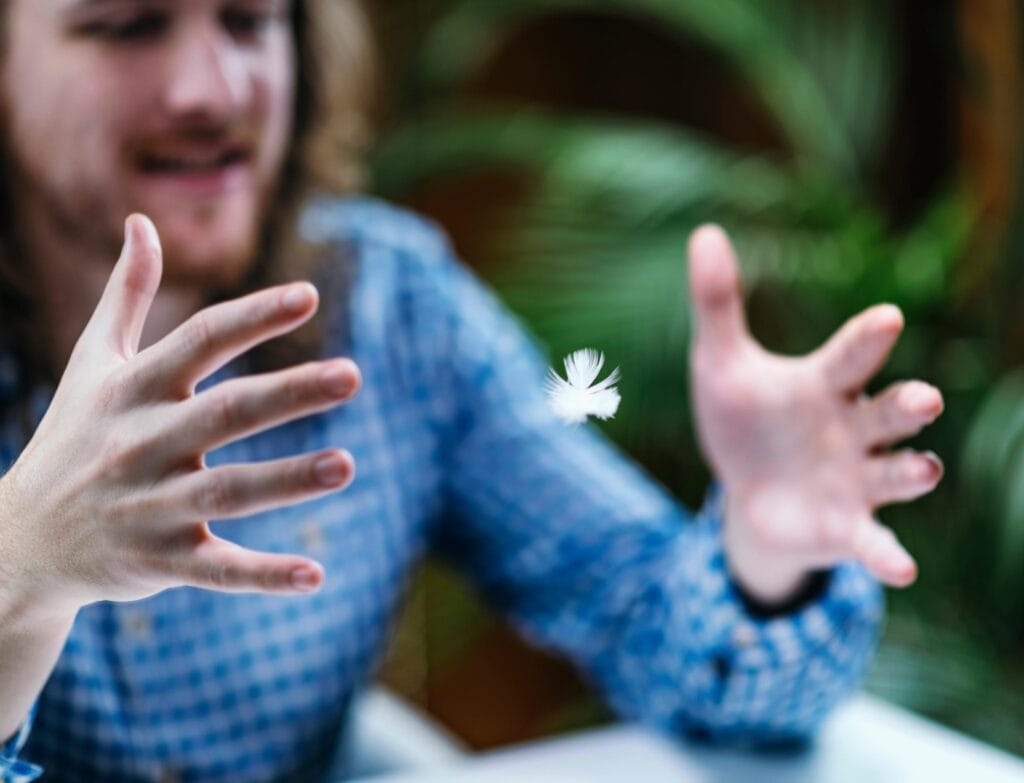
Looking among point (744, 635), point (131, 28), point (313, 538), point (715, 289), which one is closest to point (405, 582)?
point (313, 538)

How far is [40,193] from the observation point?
38cm

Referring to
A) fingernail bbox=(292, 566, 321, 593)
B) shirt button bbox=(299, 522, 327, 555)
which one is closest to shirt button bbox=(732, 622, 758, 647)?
shirt button bbox=(299, 522, 327, 555)

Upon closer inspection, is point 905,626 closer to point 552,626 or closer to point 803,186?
Result: point 552,626

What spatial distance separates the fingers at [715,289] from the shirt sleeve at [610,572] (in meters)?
0.12

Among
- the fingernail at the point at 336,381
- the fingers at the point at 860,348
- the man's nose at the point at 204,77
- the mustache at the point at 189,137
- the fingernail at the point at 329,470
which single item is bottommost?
the fingernail at the point at 329,470

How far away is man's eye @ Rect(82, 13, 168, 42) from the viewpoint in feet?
1.13

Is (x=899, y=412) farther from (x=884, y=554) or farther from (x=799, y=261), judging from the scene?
(x=799, y=261)

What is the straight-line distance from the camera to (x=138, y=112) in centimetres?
35

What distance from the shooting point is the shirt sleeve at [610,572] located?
561 millimetres

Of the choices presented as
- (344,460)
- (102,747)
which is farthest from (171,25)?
(102,747)

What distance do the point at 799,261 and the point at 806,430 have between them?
455mm

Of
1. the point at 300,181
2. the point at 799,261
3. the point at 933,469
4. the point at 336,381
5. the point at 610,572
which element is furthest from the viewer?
the point at 799,261

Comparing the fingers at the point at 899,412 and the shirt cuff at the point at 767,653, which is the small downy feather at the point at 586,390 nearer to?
the fingers at the point at 899,412

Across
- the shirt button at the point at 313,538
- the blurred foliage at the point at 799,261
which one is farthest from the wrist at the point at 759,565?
the shirt button at the point at 313,538
